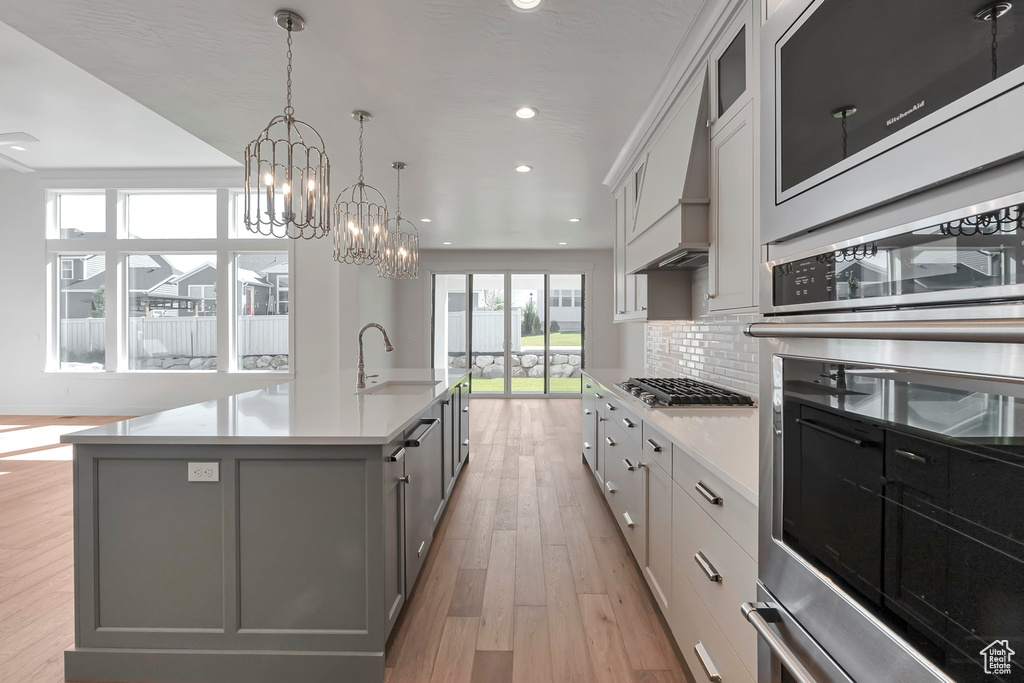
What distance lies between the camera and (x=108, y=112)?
4891 millimetres

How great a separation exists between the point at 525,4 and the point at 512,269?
6592mm

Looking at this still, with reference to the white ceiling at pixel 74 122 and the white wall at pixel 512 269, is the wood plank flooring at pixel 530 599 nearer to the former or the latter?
the white ceiling at pixel 74 122

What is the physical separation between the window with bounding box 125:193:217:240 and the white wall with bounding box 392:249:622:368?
9.93ft

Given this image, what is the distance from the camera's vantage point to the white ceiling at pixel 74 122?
159 inches

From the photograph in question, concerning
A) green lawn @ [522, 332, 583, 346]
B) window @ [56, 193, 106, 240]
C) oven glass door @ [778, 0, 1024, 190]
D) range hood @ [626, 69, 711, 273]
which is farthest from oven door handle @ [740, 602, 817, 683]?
window @ [56, 193, 106, 240]

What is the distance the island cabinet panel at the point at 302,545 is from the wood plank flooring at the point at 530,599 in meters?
0.39

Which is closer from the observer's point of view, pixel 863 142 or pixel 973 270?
pixel 973 270

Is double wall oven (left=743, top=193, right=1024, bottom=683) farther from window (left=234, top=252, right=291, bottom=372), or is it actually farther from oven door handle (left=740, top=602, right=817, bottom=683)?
window (left=234, top=252, right=291, bottom=372)

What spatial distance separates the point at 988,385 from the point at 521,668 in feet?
6.15

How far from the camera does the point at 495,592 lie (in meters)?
2.40

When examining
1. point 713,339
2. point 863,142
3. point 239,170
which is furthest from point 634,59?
point 239,170

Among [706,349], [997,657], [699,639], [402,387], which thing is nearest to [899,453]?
[997,657]

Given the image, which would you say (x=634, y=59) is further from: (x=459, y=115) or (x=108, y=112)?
(x=108, y=112)

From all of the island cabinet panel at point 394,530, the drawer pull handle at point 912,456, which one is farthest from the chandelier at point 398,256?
the drawer pull handle at point 912,456
